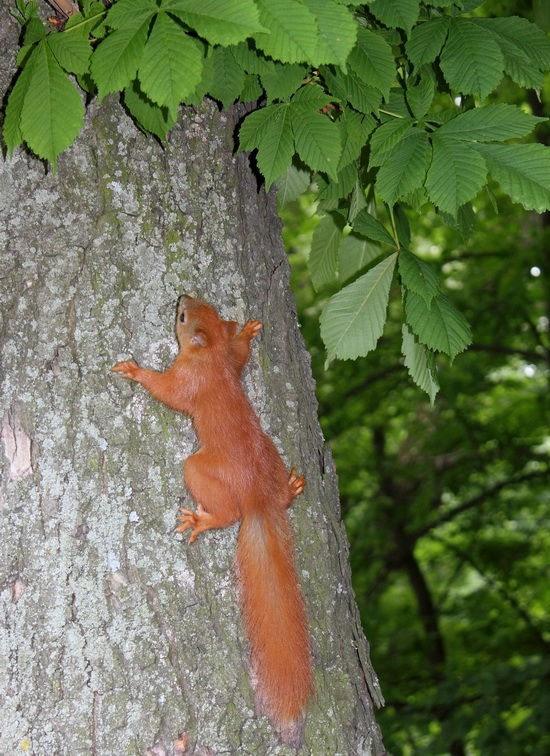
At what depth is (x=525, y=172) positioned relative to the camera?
1445mm

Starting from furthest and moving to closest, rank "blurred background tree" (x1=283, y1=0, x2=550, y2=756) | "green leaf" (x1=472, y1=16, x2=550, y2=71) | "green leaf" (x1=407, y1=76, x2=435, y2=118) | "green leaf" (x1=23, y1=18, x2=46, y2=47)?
"blurred background tree" (x1=283, y1=0, x2=550, y2=756)
"green leaf" (x1=472, y1=16, x2=550, y2=71)
"green leaf" (x1=407, y1=76, x2=435, y2=118)
"green leaf" (x1=23, y1=18, x2=46, y2=47)

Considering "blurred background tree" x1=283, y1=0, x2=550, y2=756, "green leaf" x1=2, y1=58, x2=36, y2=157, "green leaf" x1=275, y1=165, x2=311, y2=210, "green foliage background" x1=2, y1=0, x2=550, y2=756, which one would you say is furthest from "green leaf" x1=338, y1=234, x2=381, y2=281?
"blurred background tree" x1=283, y1=0, x2=550, y2=756

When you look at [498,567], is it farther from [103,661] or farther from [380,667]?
[103,661]

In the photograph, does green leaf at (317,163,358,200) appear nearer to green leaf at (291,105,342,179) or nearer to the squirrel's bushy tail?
green leaf at (291,105,342,179)

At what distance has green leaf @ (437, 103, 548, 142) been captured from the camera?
1443 mm

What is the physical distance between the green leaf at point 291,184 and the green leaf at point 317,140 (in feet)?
1.72

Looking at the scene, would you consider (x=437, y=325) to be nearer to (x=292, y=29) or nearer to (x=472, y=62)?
(x=472, y=62)

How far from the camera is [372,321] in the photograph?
1646 millimetres

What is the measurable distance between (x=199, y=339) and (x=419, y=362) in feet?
1.73

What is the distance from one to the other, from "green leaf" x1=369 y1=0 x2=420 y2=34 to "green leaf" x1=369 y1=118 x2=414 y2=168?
19 centimetres

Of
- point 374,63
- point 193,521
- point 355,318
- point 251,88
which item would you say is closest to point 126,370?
point 193,521

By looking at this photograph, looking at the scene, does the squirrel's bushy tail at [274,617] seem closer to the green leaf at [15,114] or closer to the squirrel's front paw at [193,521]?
the squirrel's front paw at [193,521]

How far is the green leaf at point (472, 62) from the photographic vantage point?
5.16ft

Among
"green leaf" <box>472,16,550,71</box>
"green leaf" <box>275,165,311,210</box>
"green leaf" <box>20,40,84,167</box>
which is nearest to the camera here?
"green leaf" <box>20,40,84,167</box>
